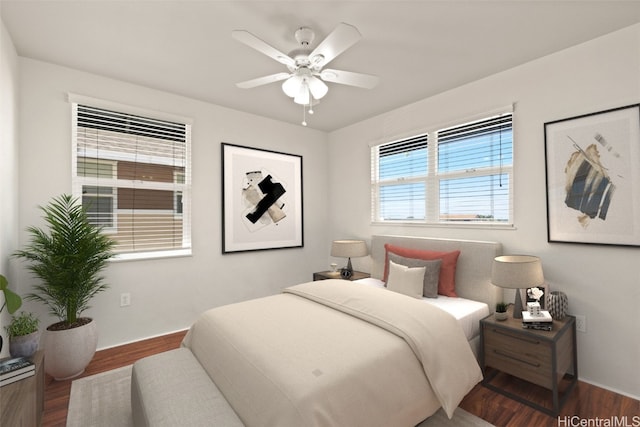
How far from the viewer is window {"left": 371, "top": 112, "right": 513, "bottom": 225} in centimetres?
288

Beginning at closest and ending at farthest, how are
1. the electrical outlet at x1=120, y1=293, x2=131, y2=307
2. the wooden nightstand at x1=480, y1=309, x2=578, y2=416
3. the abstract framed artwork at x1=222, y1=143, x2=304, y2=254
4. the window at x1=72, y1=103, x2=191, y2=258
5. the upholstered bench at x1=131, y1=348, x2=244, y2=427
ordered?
the upholstered bench at x1=131, y1=348, x2=244, y2=427 → the wooden nightstand at x1=480, y1=309, x2=578, y2=416 → the window at x1=72, y1=103, x2=191, y2=258 → the electrical outlet at x1=120, y1=293, x2=131, y2=307 → the abstract framed artwork at x1=222, y1=143, x2=304, y2=254

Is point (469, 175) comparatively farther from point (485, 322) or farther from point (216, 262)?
point (216, 262)

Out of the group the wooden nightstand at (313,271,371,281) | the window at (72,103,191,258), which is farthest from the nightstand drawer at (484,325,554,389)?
the window at (72,103,191,258)

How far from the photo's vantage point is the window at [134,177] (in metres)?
2.91

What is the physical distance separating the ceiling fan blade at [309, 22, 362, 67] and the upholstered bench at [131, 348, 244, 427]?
78.1 inches

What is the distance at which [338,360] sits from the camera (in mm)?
1521

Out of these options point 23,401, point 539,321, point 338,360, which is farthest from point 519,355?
point 23,401

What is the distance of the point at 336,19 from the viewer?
6.76 ft

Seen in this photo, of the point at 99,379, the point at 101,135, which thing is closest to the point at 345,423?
the point at 99,379

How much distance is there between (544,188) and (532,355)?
4.41 feet

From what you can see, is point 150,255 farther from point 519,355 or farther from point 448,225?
point 519,355

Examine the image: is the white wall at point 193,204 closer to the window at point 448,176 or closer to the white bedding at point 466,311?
the window at point 448,176

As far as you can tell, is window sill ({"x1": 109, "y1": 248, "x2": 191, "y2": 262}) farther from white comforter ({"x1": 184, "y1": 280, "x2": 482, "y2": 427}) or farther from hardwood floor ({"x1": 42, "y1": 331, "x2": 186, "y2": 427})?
white comforter ({"x1": 184, "y1": 280, "x2": 482, "y2": 427})

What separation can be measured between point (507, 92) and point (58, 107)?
13.3 ft
